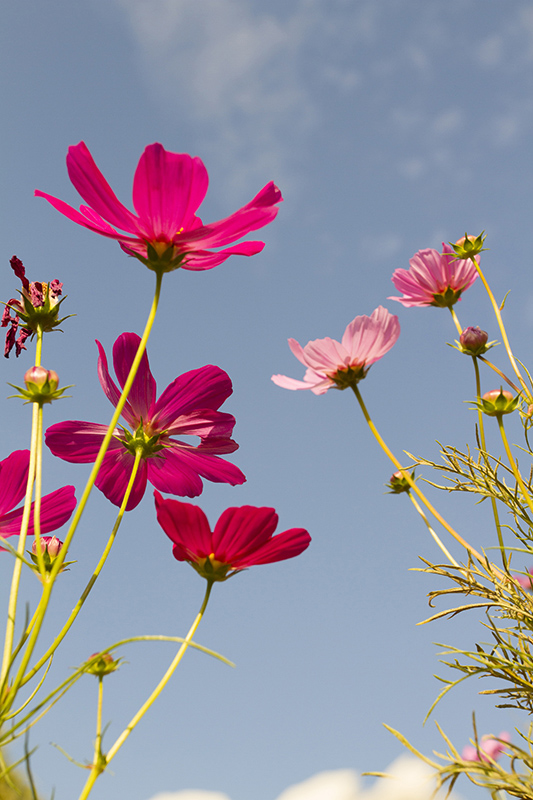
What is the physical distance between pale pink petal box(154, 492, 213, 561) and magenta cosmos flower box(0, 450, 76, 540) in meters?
0.20

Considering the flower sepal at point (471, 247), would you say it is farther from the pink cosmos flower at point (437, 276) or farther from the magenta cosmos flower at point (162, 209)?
the magenta cosmos flower at point (162, 209)

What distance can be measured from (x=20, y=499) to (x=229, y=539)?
0.31 metres

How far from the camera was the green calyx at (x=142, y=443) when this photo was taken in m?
0.78

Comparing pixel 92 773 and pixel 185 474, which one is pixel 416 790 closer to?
pixel 92 773

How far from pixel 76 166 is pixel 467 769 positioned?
715mm

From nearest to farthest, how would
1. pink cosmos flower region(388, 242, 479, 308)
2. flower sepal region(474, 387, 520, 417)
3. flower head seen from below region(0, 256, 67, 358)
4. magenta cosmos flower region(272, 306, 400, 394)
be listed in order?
flower head seen from below region(0, 256, 67, 358)
magenta cosmos flower region(272, 306, 400, 394)
flower sepal region(474, 387, 520, 417)
pink cosmos flower region(388, 242, 479, 308)

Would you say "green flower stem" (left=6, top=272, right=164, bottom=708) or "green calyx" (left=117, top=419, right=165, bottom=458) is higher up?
"green calyx" (left=117, top=419, right=165, bottom=458)

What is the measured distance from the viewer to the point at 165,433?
0.82 meters

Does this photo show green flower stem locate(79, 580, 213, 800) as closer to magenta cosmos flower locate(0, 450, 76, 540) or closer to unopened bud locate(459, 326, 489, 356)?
magenta cosmos flower locate(0, 450, 76, 540)

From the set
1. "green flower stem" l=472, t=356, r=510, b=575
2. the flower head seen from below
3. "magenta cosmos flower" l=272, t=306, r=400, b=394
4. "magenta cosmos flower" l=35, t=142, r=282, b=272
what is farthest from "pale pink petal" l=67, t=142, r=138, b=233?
"green flower stem" l=472, t=356, r=510, b=575

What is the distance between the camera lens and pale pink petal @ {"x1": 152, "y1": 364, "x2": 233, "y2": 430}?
2.70 feet

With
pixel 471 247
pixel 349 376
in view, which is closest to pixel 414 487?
pixel 349 376

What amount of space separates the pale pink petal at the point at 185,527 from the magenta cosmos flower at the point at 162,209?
0.26 m

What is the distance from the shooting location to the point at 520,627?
0.88 metres
